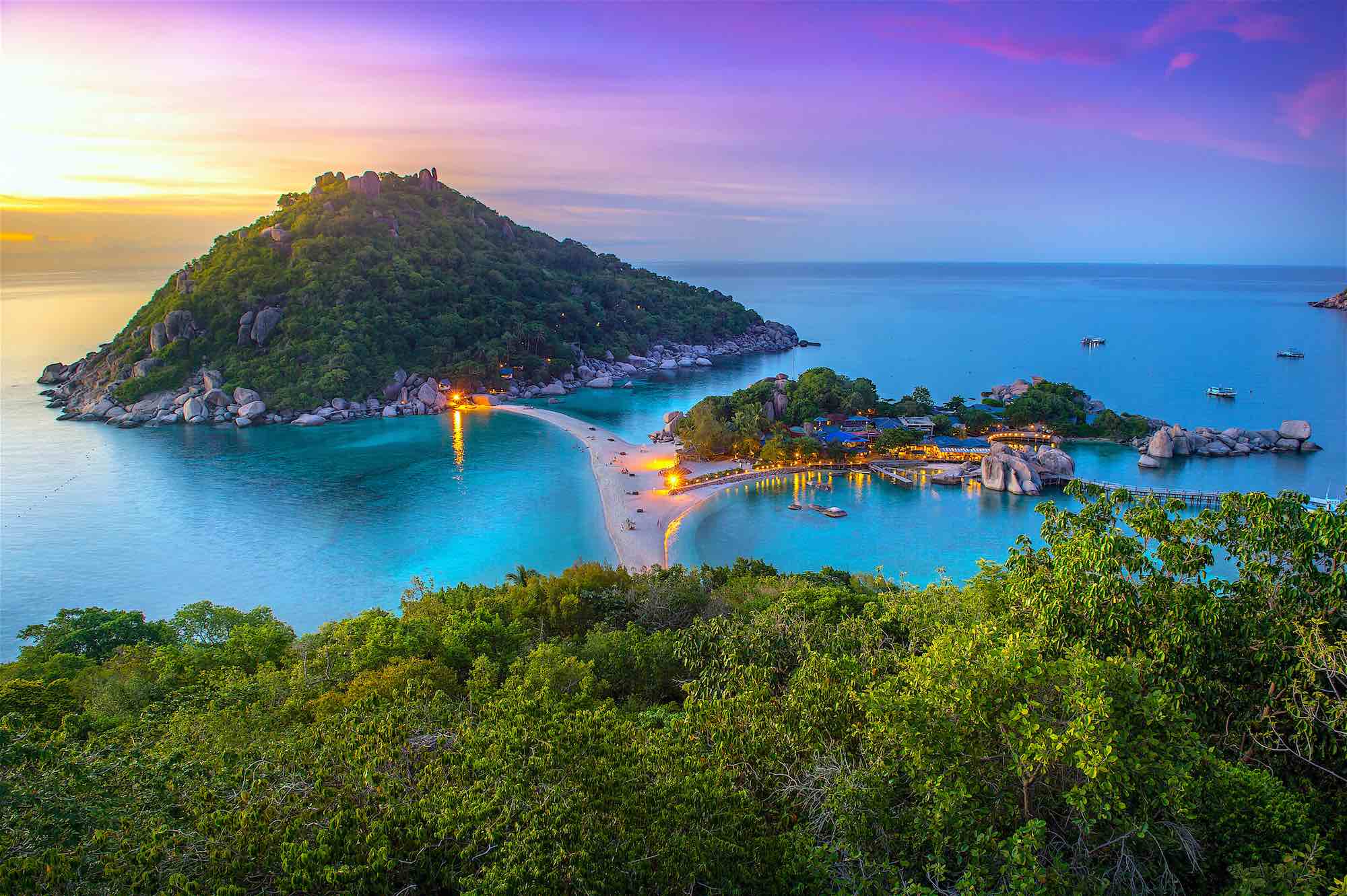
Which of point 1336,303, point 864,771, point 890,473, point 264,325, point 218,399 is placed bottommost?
point 890,473

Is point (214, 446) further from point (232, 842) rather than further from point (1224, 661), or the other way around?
point (1224, 661)

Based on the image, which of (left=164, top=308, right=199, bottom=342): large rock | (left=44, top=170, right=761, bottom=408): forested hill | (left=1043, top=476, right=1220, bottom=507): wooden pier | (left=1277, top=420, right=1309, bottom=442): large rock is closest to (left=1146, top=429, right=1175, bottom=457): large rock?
(left=1043, top=476, right=1220, bottom=507): wooden pier

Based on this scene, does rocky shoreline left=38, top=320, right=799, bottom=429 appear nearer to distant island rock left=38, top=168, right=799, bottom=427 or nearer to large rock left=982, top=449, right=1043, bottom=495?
→ distant island rock left=38, top=168, right=799, bottom=427

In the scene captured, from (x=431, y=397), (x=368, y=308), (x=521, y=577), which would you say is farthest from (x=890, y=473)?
(x=368, y=308)

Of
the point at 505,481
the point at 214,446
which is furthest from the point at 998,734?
the point at 214,446

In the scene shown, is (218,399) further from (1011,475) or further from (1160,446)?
(1160,446)

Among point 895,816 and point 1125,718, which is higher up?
point 1125,718
